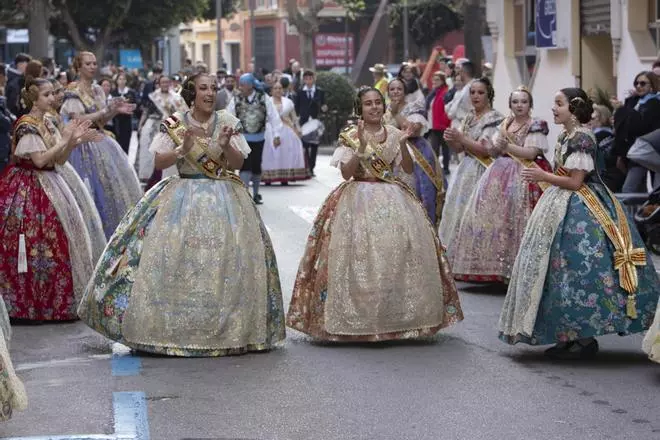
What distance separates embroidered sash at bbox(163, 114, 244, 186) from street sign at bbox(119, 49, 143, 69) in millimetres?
50965

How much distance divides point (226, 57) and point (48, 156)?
63.7m

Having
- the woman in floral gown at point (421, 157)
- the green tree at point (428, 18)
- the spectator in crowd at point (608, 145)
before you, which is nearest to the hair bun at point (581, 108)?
the woman in floral gown at point (421, 157)

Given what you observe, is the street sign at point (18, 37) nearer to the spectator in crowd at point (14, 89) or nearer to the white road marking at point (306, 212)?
the spectator in crowd at point (14, 89)

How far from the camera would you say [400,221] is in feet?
32.8

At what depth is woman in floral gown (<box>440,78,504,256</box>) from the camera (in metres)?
13.0

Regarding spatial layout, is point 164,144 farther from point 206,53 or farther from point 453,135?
point 206,53

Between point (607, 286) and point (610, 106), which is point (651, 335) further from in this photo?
point (610, 106)

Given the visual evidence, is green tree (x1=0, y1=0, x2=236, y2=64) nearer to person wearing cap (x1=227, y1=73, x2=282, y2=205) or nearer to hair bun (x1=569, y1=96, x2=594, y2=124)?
person wearing cap (x1=227, y1=73, x2=282, y2=205)

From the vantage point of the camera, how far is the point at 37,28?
132 ft

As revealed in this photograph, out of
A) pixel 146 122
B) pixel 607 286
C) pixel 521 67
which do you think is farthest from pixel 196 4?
pixel 607 286

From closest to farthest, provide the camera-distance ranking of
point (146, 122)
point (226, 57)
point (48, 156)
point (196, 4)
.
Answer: point (48, 156) < point (146, 122) < point (196, 4) < point (226, 57)

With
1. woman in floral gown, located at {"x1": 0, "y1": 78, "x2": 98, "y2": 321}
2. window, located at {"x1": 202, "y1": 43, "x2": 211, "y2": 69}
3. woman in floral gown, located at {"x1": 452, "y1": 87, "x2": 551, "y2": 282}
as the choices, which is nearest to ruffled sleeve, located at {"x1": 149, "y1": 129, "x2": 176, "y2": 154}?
woman in floral gown, located at {"x1": 0, "y1": 78, "x2": 98, "y2": 321}

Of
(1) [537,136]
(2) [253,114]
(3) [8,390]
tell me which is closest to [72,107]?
(1) [537,136]

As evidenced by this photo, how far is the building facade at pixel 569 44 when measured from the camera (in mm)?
20094
